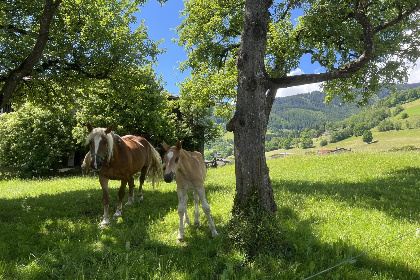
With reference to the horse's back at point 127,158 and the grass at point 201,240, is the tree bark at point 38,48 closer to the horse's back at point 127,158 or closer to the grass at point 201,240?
the horse's back at point 127,158

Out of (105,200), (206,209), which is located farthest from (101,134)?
(206,209)

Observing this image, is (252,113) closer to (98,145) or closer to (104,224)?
(98,145)

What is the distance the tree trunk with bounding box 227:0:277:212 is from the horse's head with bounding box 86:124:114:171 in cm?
412

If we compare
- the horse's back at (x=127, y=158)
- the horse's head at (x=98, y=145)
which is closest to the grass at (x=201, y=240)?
the horse's back at (x=127, y=158)

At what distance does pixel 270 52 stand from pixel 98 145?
36.0 feet

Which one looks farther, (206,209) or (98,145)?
(98,145)

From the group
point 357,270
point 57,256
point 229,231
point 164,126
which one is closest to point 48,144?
point 164,126

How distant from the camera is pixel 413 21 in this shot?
14.7 m

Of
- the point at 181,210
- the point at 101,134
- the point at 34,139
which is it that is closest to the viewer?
the point at 181,210

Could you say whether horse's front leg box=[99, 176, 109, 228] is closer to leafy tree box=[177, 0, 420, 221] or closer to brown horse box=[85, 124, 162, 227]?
brown horse box=[85, 124, 162, 227]

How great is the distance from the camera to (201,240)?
21.1ft

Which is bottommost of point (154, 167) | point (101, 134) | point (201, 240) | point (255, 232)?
point (201, 240)

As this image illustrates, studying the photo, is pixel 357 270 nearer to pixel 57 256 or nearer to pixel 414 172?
pixel 57 256

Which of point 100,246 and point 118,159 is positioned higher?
point 118,159
